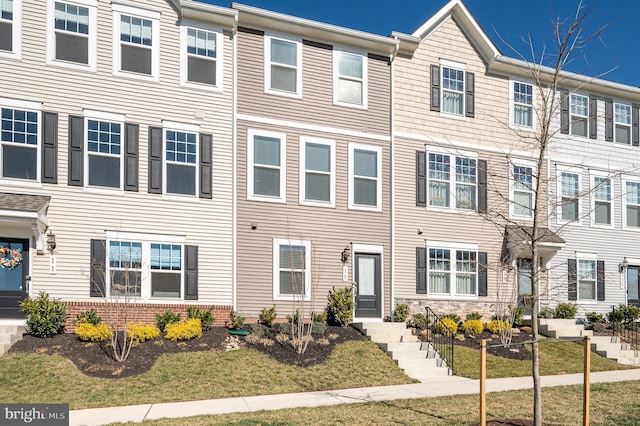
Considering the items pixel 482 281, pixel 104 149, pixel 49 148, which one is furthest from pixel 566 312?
pixel 49 148

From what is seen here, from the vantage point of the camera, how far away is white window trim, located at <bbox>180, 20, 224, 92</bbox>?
15773 millimetres

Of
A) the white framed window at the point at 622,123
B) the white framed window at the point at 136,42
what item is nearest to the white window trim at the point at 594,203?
Answer: the white framed window at the point at 622,123

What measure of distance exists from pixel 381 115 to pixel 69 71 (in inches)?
347

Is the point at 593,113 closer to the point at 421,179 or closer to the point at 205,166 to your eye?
the point at 421,179

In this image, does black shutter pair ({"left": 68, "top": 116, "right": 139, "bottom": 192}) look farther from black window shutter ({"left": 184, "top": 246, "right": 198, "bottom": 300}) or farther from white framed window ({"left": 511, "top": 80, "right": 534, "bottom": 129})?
white framed window ({"left": 511, "top": 80, "right": 534, "bottom": 129})

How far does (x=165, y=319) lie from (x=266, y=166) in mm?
4928

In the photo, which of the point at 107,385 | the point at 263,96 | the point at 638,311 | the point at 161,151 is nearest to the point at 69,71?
the point at 161,151

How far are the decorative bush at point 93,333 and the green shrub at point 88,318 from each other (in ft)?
1.75

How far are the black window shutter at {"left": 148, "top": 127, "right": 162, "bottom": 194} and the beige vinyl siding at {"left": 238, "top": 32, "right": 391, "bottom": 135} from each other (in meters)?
2.42

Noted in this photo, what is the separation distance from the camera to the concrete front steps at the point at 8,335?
1267 centimetres

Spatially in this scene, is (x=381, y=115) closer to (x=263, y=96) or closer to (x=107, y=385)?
(x=263, y=96)

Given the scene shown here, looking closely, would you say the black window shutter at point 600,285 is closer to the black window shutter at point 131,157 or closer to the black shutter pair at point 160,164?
the black shutter pair at point 160,164

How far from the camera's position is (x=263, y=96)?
16.6 meters

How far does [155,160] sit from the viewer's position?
50.3 feet
